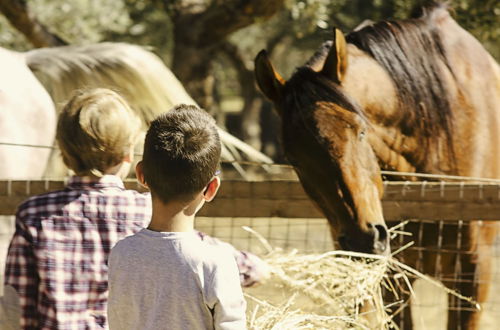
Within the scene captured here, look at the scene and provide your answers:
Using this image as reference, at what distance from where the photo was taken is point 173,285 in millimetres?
1670

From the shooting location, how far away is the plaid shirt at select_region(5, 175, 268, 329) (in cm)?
197

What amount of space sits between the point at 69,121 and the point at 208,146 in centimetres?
52

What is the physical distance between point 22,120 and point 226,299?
2884 mm

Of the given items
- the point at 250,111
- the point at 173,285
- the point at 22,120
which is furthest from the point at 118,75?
the point at 250,111

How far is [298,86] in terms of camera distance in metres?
3.11

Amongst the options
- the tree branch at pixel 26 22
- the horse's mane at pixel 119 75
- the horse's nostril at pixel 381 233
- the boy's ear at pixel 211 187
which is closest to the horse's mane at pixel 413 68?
the horse's nostril at pixel 381 233

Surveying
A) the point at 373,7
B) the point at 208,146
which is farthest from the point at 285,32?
the point at 208,146

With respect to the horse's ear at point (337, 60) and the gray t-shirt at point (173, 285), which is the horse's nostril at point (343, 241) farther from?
the gray t-shirt at point (173, 285)

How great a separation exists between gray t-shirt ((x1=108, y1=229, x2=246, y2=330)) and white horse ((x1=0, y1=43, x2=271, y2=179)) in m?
2.43

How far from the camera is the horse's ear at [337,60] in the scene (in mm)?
3082

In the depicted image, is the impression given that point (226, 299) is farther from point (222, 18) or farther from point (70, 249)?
point (222, 18)

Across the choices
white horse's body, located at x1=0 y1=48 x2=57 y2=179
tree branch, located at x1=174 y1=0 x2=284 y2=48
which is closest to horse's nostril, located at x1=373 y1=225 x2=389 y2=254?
white horse's body, located at x1=0 y1=48 x2=57 y2=179

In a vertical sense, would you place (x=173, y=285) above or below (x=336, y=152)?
below

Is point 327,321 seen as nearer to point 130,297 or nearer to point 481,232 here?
point 130,297
